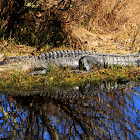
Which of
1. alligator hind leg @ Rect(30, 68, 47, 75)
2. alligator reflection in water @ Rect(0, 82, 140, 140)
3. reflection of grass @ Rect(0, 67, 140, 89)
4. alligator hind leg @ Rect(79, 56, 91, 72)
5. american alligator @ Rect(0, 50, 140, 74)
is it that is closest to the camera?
alligator reflection in water @ Rect(0, 82, 140, 140)

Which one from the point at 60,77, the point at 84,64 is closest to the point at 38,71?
the point at 60,77

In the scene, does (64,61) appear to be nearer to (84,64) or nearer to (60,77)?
(84,64)

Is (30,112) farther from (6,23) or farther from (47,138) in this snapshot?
(6,23)

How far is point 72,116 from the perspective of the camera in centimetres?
397

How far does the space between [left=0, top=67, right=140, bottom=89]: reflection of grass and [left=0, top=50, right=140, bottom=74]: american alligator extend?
0.33 metres

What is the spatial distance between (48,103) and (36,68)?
8.56ft

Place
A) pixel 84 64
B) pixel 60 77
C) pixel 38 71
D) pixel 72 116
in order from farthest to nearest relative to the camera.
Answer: pixel 84 64 < pixel 38 71 < pixel 60 77 < pixel 72 116

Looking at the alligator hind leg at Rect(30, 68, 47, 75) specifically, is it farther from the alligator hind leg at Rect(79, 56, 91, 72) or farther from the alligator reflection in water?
the alligator reflection in water

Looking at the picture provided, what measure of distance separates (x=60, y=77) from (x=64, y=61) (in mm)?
1049

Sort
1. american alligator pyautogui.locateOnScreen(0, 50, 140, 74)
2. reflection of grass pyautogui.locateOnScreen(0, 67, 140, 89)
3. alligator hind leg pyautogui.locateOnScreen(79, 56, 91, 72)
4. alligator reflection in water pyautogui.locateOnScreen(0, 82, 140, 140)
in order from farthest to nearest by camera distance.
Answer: alligator hind leg pyautogui.locateOnScreen(79, 56, 91, 72), american alligator pyautogui.locateOnScreen(0, 50, 140, 74), reflection of grass pyautogui.locateOnScreen(0, 67, 140, 89), alligator reflection in water pyautogui.locateOnScreen(0, 82, 140, 140)

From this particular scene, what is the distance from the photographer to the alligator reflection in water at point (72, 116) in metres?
3.42

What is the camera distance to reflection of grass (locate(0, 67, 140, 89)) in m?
5.68

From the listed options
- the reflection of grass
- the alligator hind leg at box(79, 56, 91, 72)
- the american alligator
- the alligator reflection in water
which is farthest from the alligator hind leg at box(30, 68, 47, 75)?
the alligator reflection in water

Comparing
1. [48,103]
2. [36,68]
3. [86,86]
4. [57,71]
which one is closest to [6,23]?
[36,68]
